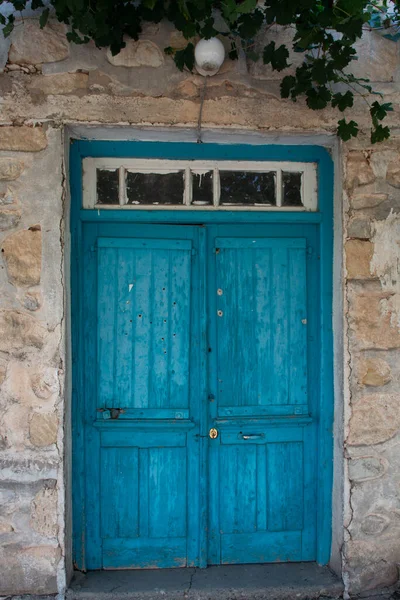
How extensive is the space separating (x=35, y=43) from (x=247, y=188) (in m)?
1.46

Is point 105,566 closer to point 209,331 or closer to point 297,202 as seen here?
point 209,331

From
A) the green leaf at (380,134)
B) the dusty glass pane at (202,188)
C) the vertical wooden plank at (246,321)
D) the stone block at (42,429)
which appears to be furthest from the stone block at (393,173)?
the stone block at (42,429)

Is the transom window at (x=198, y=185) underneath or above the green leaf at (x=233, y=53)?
underneath

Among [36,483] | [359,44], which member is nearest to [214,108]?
[359,44]

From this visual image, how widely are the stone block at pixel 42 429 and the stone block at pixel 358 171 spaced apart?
218 cm

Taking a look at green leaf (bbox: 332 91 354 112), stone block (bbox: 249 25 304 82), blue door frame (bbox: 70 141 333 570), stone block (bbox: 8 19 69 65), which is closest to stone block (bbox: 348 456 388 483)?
blue door frame (bbox: 70 141 333 570)

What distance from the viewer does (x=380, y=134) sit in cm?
302

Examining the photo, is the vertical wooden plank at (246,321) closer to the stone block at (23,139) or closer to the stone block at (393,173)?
the stone block at (393,173)

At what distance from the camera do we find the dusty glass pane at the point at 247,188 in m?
3.31

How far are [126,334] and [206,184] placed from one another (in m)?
1.04

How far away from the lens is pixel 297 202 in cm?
334

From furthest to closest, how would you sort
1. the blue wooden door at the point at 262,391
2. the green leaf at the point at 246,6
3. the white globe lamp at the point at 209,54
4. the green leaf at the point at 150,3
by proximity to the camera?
the blue wooden door at the point at 262,391, the white globe lamp at the point at 209,54, the green leaf at the point at 150,3, the green leaf at the point at 246,6

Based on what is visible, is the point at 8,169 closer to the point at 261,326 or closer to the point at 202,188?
the point at 202,188

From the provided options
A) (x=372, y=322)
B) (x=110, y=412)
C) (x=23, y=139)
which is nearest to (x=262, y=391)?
(x=372, y=322)
